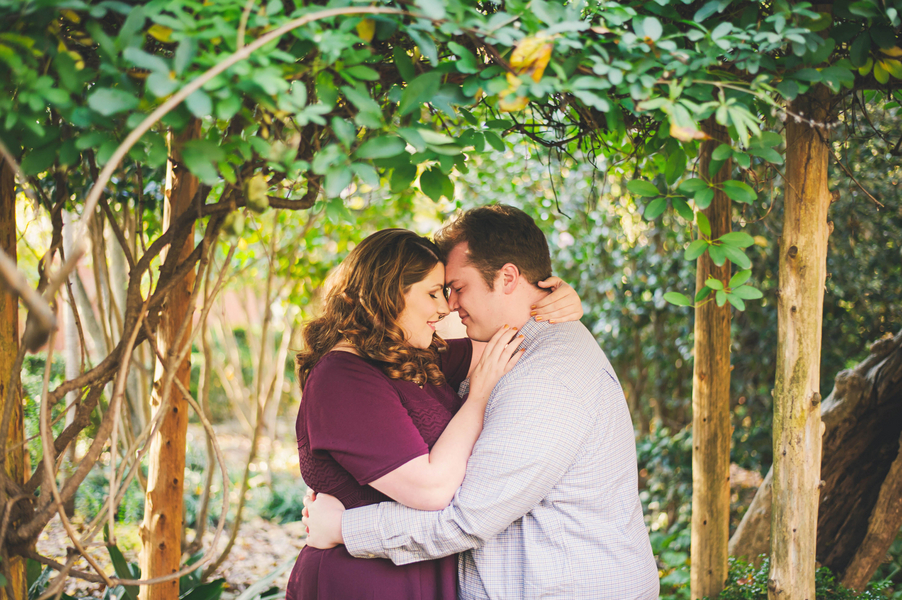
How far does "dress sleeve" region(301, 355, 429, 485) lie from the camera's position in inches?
62.2

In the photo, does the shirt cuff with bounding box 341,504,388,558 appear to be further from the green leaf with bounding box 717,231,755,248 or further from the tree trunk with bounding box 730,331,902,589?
the tree trunk with bounding box 730,331,902,589

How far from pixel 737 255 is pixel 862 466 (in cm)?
225

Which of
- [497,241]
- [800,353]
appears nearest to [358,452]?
[497,241]

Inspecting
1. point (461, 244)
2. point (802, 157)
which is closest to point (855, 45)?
point (802, 157)

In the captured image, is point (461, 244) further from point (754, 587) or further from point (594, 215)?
point (594, 215)

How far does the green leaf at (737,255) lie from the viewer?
1377 millimetres

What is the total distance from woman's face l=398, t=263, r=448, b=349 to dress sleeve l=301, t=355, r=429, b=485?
241 mm

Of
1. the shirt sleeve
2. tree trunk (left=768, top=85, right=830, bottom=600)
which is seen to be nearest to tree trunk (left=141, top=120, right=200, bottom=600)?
the shirt sleeve

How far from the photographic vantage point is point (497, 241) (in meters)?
2.02

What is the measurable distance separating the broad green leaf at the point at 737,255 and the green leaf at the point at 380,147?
0.81m

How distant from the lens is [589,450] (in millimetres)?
1728

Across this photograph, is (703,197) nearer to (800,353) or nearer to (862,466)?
(800,353)

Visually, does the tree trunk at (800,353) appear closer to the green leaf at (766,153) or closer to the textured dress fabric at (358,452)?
the green leaf at (766,153)

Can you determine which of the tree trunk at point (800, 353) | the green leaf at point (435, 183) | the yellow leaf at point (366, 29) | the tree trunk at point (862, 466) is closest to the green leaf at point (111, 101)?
the yellow leaf at point (366, 29)
